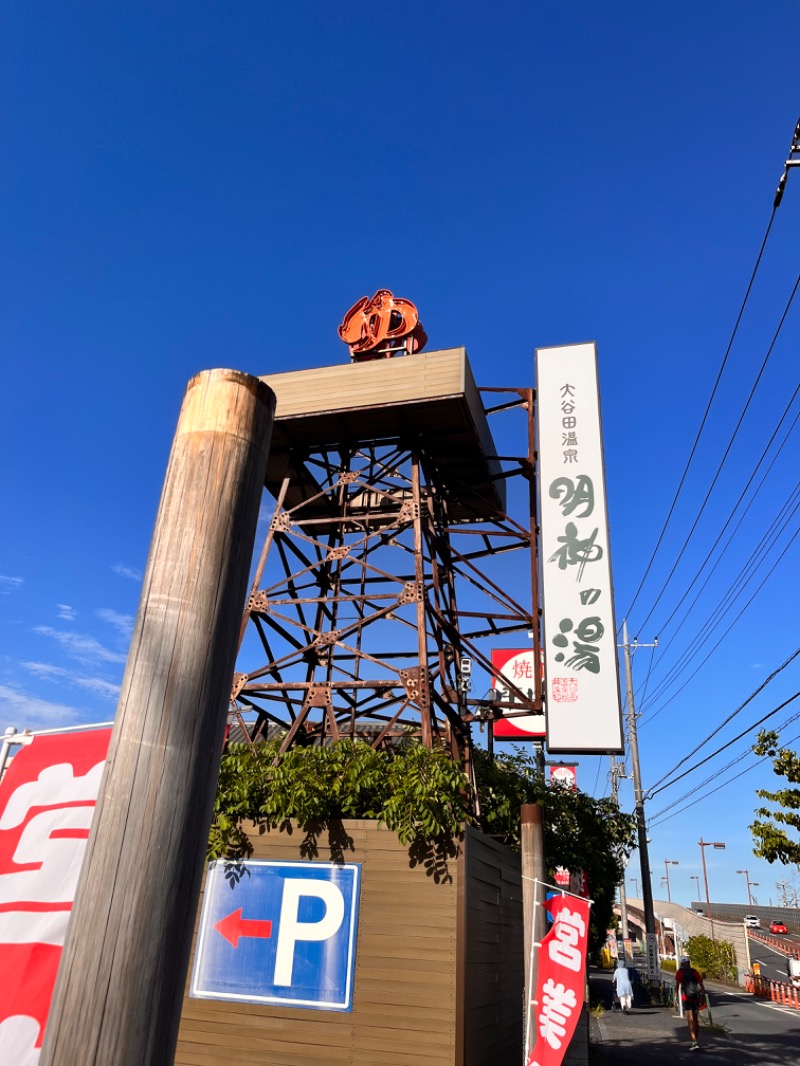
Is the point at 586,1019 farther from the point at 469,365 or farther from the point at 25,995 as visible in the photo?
the point at 25,995

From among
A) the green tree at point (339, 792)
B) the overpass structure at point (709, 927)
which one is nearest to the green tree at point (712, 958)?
the overpass structure at point (709, 927)

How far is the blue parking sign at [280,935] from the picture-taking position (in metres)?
10.1

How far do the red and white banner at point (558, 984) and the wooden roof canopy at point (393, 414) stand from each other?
9.03 m

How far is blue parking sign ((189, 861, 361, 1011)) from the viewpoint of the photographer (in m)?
10.1

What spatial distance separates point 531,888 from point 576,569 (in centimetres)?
632

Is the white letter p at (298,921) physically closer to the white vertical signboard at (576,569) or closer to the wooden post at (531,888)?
the wooden post at (531,888)

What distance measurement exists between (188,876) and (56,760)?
5.57ft

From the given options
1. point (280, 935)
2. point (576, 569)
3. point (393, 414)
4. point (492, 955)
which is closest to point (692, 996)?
point (492, 955)

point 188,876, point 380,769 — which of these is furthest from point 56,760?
point 380,769

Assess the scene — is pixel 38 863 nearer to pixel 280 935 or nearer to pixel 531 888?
pixel 531 888

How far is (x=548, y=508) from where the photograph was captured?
15.0m

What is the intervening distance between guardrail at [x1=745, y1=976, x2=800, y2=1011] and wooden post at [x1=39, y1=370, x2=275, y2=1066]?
36.4 m

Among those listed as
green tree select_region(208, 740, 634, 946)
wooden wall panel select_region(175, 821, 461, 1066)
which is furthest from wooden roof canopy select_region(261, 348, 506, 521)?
wooden wall panel select_region(175, 821, 461, 1066)

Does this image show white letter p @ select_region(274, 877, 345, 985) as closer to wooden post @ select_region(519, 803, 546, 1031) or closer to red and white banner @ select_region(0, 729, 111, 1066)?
wooden post @ select_region(519, 803, 546, 1031)
